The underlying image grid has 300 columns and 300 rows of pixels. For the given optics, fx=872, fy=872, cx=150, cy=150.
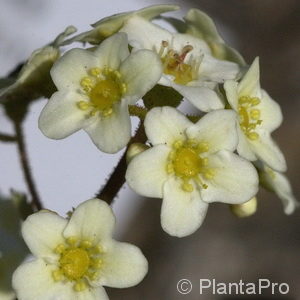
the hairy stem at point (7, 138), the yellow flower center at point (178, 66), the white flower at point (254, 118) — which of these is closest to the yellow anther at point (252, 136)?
the white flower at point (254, 118)

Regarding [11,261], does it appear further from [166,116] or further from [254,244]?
[254,244]

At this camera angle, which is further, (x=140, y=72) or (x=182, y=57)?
(x=182, y=57)

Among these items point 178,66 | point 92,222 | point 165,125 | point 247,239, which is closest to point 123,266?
point 92,222

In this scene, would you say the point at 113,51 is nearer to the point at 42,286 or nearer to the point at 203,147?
the point at 203,147

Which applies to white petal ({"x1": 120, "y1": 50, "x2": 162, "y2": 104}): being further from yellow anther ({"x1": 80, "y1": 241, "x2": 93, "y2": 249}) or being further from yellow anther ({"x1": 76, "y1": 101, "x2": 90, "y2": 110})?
yellow anther ({"x1": 80, "y1": 241, "x2": 93, "y2": 249})

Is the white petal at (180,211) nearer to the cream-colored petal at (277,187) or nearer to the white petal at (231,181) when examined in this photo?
the white petal at (231,181)

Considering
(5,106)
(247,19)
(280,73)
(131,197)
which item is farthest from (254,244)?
(5,106)
